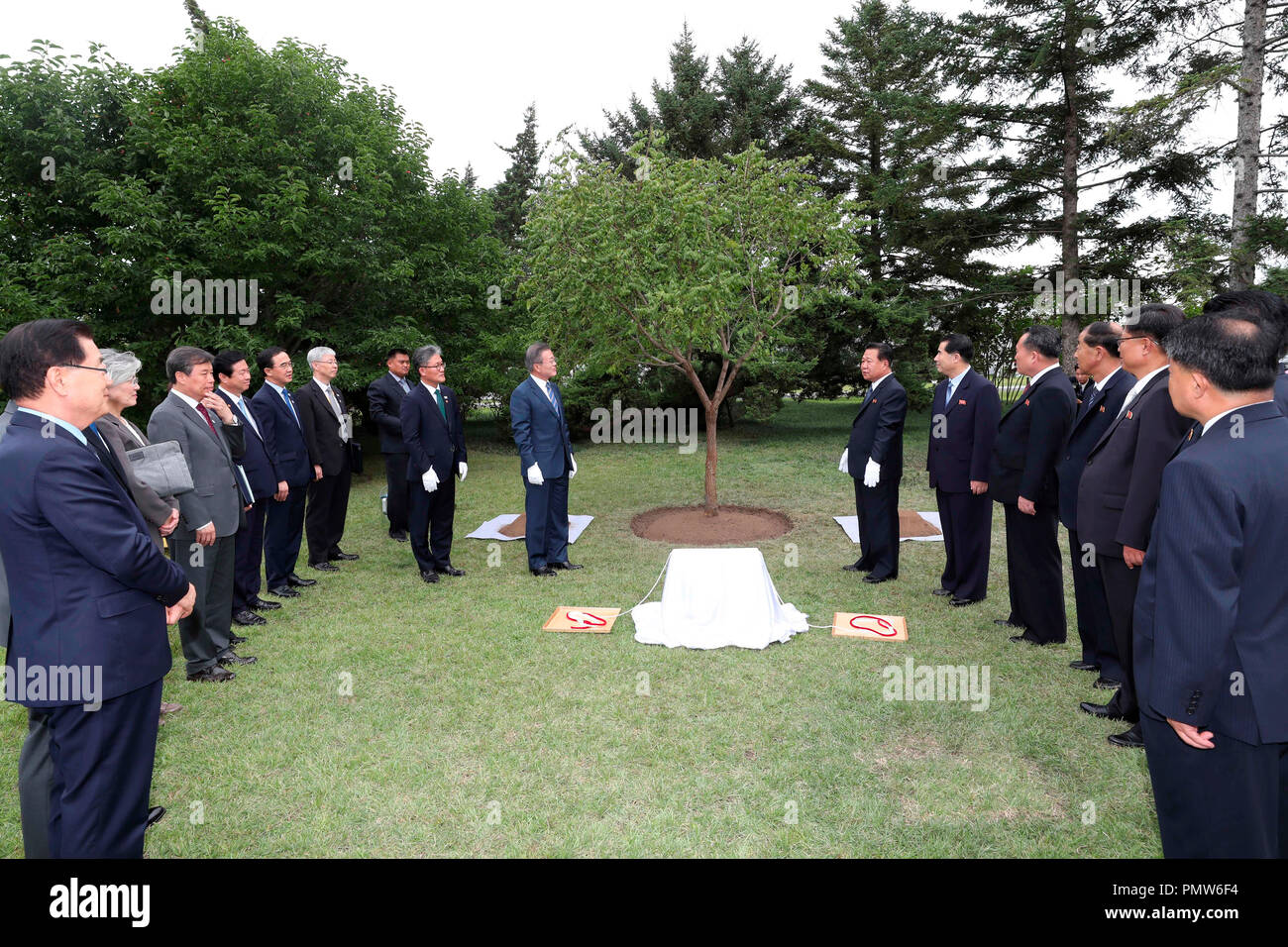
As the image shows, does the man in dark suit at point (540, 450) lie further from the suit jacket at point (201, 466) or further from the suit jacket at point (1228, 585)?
the suit jacket at point (1228, 585)

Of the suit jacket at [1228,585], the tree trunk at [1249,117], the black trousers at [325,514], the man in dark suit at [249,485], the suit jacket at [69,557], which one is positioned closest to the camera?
the suit jacket at [1228,585]

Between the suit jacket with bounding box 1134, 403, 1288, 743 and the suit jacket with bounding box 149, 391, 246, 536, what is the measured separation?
5.39 meters

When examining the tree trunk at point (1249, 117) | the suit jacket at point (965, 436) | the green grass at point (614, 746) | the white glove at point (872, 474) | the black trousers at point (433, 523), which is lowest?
the green grass at point (614, 746)

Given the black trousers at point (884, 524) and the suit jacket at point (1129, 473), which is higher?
the suit jacket at point (1129, 473)

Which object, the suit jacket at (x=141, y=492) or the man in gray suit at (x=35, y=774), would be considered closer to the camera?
the man in gray suit at (x=35, y=774)

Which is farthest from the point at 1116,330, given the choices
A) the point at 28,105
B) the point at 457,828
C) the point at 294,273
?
the point at 28,105

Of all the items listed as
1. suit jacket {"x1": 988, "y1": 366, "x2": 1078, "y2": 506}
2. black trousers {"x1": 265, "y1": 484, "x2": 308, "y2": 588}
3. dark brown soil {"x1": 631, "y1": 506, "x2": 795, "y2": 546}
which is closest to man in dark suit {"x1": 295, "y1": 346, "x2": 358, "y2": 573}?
black trousers {"x1": 265, "y1": 484, "x2": 308, "y2": 588}

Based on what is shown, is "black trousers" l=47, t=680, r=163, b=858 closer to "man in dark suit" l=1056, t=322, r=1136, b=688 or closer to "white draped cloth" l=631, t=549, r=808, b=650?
"white draped cloth" l=631, t=549, r=808, b=650

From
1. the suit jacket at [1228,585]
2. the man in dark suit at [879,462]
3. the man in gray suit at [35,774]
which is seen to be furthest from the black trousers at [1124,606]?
the man in gray suit at [35,774]

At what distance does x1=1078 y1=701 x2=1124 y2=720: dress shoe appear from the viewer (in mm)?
4133

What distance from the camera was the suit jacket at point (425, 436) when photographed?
7.36 m

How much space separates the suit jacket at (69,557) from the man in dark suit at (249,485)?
3540 millimetres

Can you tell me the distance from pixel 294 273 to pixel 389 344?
2211 millimetres

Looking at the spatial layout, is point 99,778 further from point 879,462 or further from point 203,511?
point 879,462
